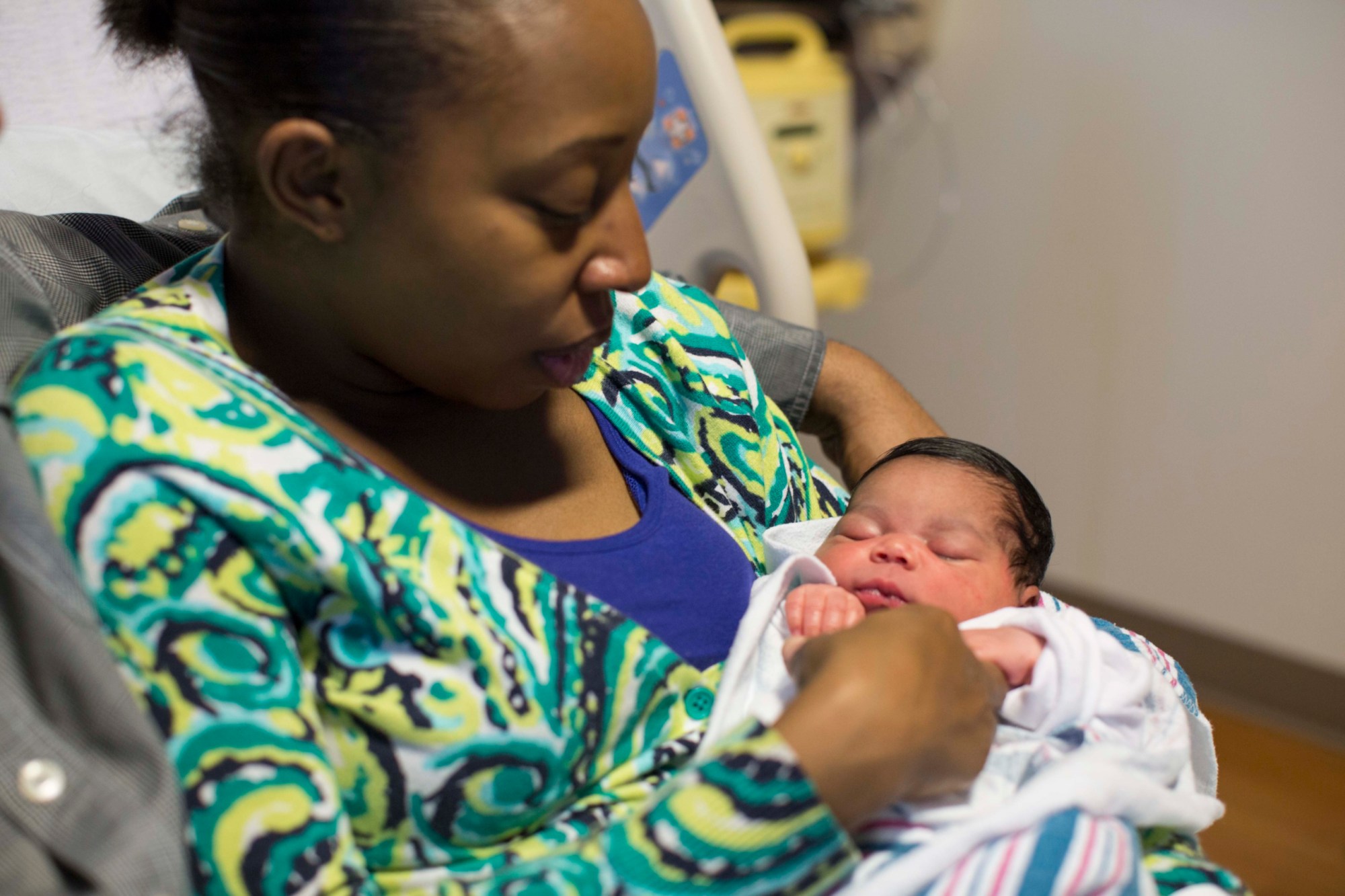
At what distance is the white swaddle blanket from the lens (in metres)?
0.90

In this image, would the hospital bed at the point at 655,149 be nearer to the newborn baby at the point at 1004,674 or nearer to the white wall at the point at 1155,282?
the newborn baby at the point at 1004,674

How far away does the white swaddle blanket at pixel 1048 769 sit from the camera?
895 mm

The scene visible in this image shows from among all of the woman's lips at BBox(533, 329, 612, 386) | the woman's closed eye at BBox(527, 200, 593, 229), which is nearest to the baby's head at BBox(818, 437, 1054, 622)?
the woman's lips at BBox(533, 329, 612, 386)

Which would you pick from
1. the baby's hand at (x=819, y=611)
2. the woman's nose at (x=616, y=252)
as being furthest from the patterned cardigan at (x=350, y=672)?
the woman's nose at (x=616, y=252)

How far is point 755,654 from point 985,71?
6.74ft

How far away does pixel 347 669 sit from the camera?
87 centimetres

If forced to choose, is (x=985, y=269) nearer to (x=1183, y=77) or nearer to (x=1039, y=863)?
(x=1183, y=77)

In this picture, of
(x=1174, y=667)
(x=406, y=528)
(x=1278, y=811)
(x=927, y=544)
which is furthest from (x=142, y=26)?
(x=1278, y=811)

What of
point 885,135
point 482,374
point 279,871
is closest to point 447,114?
point 482,374

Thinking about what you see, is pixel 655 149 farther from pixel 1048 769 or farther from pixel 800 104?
pixel 1048 769

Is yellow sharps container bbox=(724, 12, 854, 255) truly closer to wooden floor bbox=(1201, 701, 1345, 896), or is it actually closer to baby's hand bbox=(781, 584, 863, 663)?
wooden floor bbox=(1201, 701, 1345, 896)

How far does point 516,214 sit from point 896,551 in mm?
519

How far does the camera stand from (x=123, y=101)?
163 centimetres

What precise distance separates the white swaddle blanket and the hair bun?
27.8 inches
